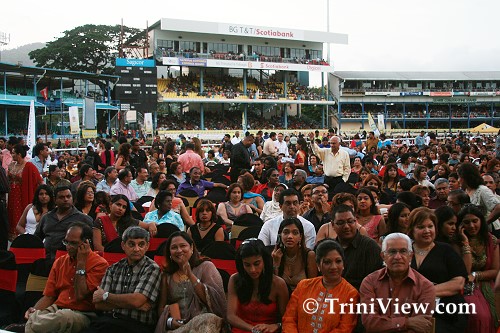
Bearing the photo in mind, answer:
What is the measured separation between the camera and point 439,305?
3.95 meters

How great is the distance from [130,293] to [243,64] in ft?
149

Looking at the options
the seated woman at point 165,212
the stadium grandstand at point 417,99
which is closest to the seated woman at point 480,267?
the seated woman at point 165,212

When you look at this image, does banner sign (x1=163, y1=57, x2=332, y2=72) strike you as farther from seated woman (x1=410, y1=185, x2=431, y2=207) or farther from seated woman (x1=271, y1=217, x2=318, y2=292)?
seated woman (x1=271, y1=217, x2=318, y2=292)

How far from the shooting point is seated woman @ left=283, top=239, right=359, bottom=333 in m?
3.67

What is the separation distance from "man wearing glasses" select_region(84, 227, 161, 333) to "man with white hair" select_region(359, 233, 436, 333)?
167cm

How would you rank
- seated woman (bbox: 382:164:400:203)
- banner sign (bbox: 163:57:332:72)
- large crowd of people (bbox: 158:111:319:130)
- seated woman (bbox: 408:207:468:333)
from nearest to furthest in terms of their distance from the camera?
seated woman (bbox: 408:207:468:333) < seated woman (bbox: 382:164:400:203) < large crowd of people (bbox: 158:111:319:130) < banner sign (bbox: 163:57:332:72)

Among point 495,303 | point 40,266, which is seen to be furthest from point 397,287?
point 40,266

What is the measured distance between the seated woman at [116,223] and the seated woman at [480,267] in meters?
3.14

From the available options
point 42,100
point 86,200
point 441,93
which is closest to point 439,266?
point 86,200

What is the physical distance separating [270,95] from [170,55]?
9.67 m

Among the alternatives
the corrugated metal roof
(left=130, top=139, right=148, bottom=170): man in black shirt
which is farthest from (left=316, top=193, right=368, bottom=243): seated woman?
the corrugated metal roof

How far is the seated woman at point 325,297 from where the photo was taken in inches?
145

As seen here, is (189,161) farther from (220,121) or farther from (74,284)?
(220,121)

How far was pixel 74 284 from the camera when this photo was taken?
14.8 ft
